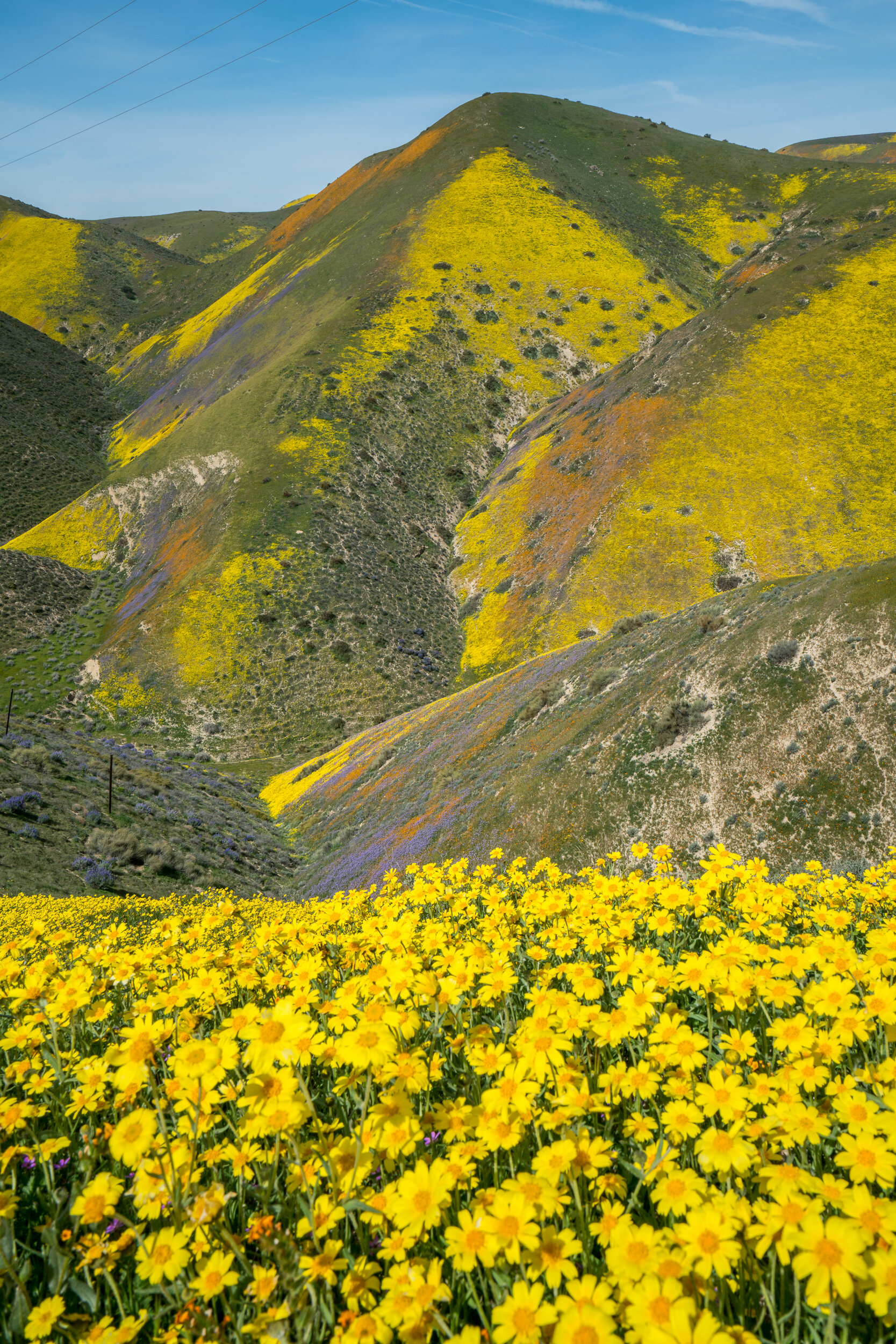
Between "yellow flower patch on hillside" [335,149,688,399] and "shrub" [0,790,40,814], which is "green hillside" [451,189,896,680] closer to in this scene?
"yellow flower patch on hillside" [335,149,688,399]

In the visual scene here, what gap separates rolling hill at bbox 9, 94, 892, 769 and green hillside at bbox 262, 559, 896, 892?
25.1 meters

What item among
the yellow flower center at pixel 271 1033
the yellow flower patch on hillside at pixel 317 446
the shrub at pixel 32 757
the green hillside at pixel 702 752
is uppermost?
the yellow flower patch on hillside at pixel 317 446

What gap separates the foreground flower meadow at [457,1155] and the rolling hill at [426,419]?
4751 cm

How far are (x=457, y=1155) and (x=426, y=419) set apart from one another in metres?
80.5

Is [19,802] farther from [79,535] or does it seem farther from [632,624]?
[79,535]

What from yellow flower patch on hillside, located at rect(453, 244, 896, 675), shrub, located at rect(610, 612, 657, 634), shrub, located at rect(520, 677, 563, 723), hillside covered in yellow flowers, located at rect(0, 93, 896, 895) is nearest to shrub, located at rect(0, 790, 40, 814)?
hillside covered in yellow flowers, located at rect(0, 93, 896, 895)

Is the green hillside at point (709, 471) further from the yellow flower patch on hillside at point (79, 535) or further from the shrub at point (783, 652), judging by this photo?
the yellow flower patch on hillside at point (79, 535)

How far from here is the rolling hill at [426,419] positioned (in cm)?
5562

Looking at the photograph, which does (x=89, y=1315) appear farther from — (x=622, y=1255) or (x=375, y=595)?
(x=375, y=595)

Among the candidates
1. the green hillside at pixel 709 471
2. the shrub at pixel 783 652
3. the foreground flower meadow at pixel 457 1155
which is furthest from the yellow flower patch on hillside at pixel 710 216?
the foreground flower meadow at pixel 457 1155

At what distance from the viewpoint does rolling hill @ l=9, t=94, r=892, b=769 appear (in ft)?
182

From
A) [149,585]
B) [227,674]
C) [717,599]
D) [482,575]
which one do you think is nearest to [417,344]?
[482,575]

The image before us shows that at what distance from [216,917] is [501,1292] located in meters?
4.07

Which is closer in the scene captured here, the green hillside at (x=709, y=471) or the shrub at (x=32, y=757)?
the shrub at (x=32, y=757)
